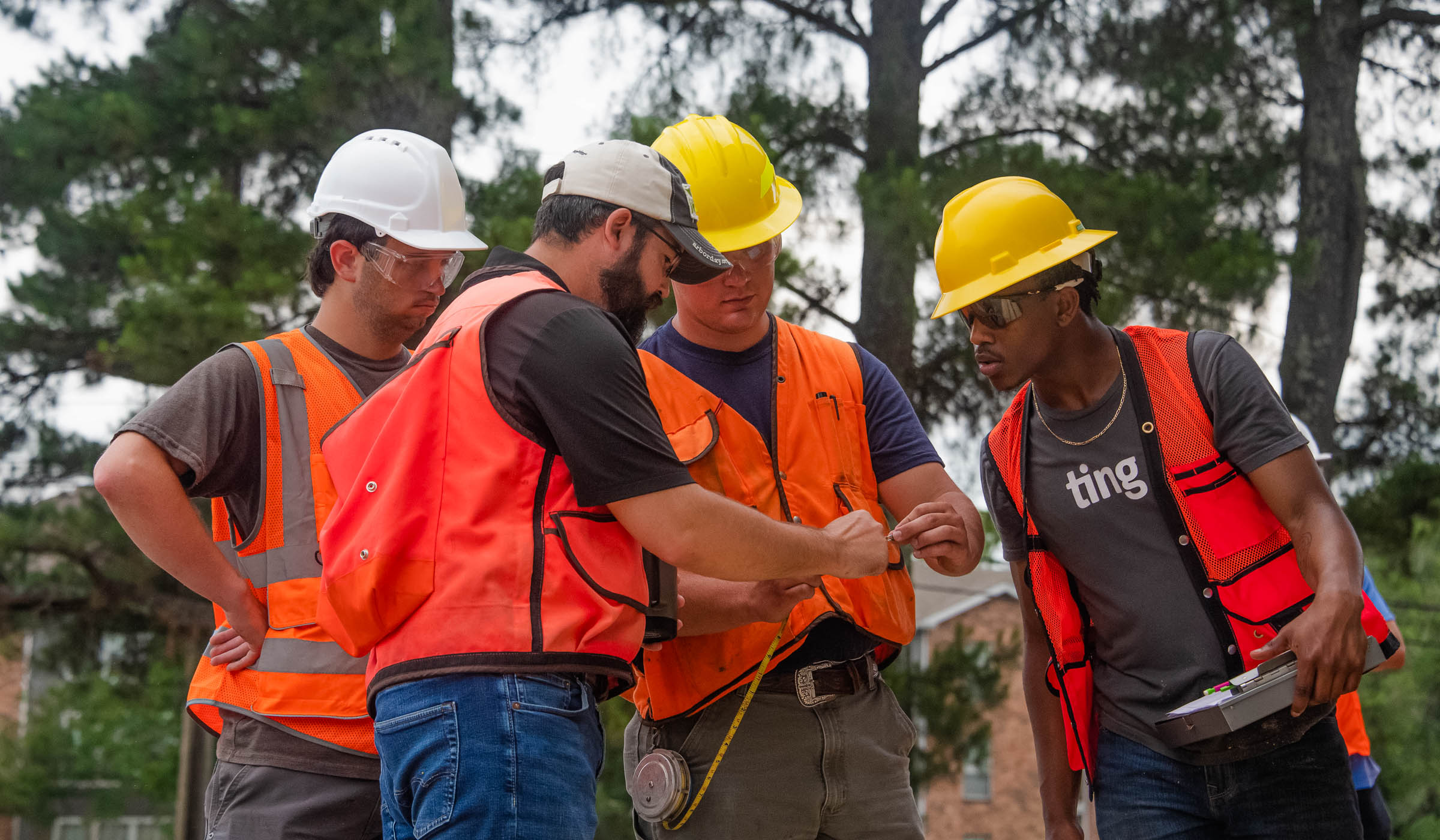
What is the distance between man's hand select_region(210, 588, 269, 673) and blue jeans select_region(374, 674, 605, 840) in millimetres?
666

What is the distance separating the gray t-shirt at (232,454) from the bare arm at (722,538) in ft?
2.85

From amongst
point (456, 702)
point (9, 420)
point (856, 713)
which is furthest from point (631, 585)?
point (9, 420)

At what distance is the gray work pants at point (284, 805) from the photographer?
7.86ft

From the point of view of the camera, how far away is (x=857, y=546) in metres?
2.35

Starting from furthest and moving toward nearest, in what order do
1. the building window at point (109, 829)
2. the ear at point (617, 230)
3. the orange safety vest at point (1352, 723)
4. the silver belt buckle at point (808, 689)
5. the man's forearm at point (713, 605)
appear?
the building window at point (109, 829), the orange safety vest at point (1352, 723), the silver belt buckle at point (808, 689), the man's forearm at point (713, 605), the ear at point (617, 230)

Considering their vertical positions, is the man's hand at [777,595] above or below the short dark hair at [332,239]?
below

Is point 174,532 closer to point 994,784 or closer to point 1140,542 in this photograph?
point 1140,542

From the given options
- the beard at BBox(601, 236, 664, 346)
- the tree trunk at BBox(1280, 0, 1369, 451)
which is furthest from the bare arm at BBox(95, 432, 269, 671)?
the tree trunk at BBox(1280, 0, 1369, 451)

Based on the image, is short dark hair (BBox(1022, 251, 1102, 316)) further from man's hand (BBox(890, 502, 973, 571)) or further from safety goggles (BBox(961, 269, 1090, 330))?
man's hand (BBox(890, 502, 973, 571))

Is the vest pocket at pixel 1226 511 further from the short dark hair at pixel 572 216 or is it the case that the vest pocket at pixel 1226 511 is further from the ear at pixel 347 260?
the ear at pixel 347 260

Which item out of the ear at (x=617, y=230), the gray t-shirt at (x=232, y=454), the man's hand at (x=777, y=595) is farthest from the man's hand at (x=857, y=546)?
the gray t-shirt at (x=232, y=454)

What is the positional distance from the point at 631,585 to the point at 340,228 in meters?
1.24

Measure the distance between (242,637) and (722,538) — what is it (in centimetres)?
109

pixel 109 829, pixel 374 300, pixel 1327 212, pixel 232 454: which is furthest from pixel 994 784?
pixel 232 454
